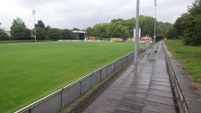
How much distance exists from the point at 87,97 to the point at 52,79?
4457 millimetres

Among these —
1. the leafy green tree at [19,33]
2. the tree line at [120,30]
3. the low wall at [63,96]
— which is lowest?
the low wall at [63,96]

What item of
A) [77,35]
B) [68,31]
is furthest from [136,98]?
[77,35]

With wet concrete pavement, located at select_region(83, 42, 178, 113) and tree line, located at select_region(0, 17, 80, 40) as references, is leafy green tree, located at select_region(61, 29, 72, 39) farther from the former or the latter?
wet concrete pavement, located at select_region(83, 42, 178, 113)

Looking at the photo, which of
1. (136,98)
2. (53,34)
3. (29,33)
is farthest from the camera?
(53,34)

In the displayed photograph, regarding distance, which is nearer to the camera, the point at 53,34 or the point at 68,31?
the point at 53,34

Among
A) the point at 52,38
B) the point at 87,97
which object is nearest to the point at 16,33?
the point at 52,38

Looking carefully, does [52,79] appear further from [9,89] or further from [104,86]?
[104,86]

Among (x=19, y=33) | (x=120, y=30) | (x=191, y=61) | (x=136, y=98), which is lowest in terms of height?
(x=136, y=98)

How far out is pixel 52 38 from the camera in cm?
10125

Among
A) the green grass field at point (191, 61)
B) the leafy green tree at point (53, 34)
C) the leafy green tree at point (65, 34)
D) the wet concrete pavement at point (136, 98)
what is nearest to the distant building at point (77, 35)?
the leafy green tree at point (65, 34)

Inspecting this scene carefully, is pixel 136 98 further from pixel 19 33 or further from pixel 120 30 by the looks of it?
Result: pixel 120 30

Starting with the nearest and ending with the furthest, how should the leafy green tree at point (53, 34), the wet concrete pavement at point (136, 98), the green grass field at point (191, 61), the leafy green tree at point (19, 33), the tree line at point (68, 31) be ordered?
the wet concrete pavement at point (136, 98)
the green grass field at point (191, 61)
the leafy green tree at point (19, 33)
the tree line at point (68, 31)
the leafy green tree at point (53, 34)

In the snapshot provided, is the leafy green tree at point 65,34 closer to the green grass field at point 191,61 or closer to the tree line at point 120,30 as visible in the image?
the tree line at point 120,30

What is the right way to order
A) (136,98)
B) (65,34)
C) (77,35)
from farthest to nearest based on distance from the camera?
(77,35) < (65,34) < (136,98)
